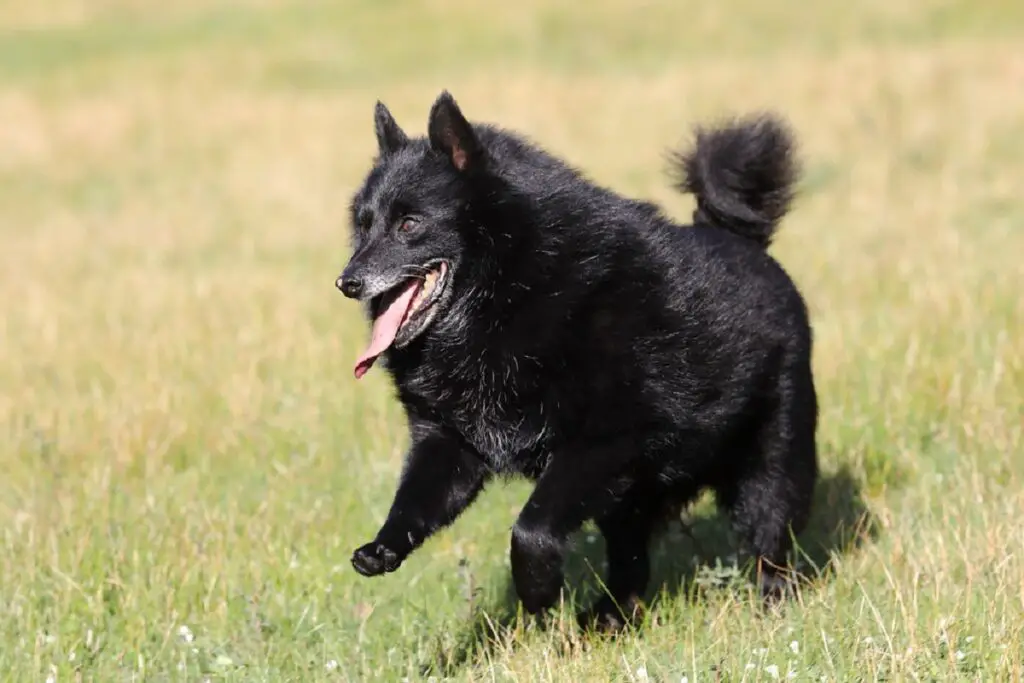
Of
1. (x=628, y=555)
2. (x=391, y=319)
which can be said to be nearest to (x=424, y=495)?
(x=391, y=319)

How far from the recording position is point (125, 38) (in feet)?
111

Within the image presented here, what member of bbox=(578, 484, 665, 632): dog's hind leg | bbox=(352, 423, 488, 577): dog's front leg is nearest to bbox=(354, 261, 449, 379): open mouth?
bbox=(352, 423, 488, 577): dog's front leg

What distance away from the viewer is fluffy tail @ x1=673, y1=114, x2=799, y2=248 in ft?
17.7

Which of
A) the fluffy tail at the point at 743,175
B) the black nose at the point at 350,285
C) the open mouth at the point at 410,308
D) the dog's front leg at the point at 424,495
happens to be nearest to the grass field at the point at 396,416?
the dog's front leg at the point at 424,495

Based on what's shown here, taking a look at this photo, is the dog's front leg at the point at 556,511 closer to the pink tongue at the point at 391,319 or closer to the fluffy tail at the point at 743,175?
the pink tongue at the point at 391,319

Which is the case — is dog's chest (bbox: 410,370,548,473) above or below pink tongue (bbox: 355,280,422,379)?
below

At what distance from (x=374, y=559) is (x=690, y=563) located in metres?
1.91

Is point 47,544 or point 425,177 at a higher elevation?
point 425,177

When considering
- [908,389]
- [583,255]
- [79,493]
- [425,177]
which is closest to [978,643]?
[583,255]

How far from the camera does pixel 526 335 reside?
4246mm

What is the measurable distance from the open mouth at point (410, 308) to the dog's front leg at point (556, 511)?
63 centimetres

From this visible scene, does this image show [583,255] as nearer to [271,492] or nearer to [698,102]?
[271,492]

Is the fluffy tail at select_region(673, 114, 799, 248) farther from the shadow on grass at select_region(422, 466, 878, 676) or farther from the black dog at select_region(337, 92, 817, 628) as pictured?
the shadow on grass at select_region(422, 466, 878, 676)

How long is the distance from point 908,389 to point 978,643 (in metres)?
3.10
